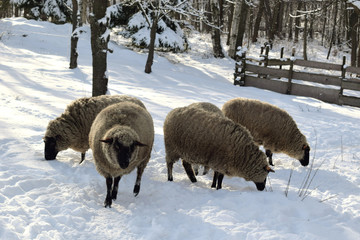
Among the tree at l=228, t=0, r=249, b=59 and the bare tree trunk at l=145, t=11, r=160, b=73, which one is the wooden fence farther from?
the bare tree trunk at l=145, t=11, r=160, b=73

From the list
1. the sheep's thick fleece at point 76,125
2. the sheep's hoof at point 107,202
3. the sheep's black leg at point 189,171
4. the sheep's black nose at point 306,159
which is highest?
the sheep's thick fleece at point 76,125

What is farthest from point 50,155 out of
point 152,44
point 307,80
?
point 307,80

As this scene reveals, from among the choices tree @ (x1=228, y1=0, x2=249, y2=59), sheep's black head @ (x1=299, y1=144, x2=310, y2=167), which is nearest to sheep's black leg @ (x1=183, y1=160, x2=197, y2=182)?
sheep's black head @ (x1=299, y1=144, x2=310, y2=167)

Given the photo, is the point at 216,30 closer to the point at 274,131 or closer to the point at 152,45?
the point at 152,45

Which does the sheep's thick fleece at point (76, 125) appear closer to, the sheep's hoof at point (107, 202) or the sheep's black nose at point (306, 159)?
the sheep's hoof at point (107, 202)

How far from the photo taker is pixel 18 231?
379 centimetres

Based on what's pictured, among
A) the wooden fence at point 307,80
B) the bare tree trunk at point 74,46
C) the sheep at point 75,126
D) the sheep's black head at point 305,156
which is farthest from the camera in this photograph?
the bare tree trunk at point 74,46

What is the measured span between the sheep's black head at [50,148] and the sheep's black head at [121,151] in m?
2.07

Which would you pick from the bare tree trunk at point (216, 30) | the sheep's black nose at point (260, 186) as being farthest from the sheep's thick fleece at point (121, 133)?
the bare tree trunk at point (216, 30)

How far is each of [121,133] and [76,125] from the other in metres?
2.10

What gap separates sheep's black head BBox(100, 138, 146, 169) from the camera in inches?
176

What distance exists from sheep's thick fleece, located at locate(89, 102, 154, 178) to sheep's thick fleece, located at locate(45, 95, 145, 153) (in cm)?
96

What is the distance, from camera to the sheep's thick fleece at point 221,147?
547 centimetres

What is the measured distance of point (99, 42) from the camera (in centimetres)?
826
